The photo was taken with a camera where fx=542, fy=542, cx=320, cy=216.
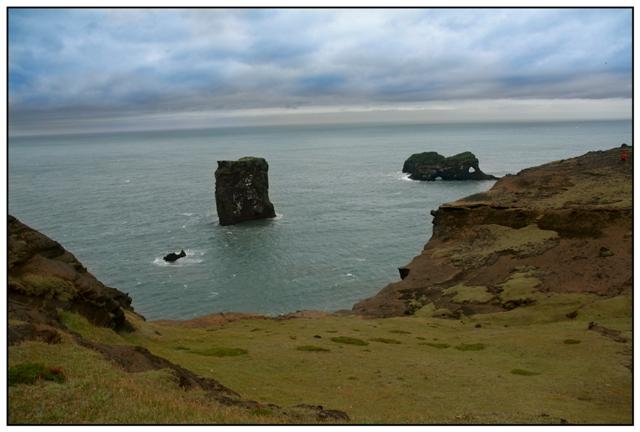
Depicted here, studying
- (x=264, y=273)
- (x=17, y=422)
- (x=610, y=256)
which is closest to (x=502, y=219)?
(x=610, y=256)

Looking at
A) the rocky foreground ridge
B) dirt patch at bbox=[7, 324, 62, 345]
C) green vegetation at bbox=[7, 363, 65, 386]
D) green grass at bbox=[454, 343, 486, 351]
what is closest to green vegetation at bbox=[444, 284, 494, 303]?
green grass at bbox=[454, 343, 486, 351]

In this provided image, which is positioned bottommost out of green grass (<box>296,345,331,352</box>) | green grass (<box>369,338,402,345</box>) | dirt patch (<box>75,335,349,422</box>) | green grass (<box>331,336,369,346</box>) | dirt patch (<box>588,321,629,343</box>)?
green grass (<box>369,338,402,345</box>)

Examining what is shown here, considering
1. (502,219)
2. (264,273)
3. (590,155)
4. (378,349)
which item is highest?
(590,155)

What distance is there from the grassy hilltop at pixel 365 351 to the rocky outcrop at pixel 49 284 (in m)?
0.14

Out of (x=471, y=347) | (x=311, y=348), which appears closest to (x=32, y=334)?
(x=311, y=348)

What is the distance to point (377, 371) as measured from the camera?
40.5m

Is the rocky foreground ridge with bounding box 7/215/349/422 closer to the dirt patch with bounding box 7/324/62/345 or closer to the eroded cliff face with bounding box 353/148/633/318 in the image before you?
the dirt patch with bounding box 7/324/62/345

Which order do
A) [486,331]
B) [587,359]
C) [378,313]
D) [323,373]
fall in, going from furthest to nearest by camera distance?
[378,313], [486,331], [587,359], [323,373]

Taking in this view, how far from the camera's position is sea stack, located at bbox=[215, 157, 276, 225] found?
166125 millimetres

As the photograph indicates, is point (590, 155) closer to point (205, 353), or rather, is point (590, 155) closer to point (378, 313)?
point (378, 313)

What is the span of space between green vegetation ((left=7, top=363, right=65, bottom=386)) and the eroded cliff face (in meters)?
53.6

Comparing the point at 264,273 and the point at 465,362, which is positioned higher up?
the point at 465,362

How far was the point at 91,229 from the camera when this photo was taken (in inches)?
6230

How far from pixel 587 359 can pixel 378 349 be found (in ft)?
57.0
